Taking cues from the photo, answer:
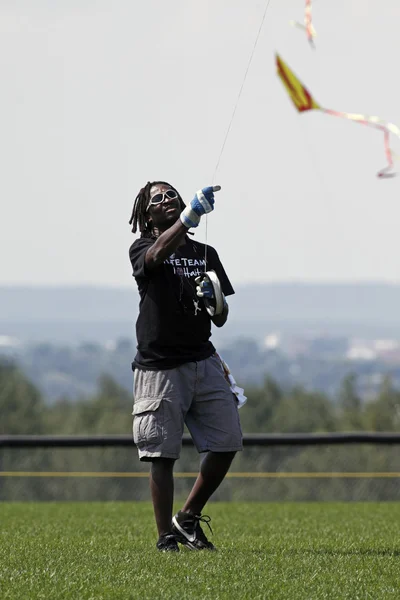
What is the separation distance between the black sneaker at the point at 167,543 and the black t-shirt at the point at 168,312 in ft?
2.93

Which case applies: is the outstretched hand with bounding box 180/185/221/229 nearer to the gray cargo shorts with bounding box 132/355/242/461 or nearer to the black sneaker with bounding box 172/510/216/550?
the gray cargo shorts with bounding box 132/355/242/461

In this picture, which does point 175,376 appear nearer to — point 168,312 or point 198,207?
point 168,312

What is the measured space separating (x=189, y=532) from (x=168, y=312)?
1.20 meters

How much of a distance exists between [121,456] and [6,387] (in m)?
74.8

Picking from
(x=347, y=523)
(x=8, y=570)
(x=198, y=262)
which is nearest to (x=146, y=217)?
(x=198, y=262)

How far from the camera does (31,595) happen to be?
5.43m

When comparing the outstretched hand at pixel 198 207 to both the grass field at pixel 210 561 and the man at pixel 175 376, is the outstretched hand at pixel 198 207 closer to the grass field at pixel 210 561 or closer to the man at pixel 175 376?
the man at pixel 175 376

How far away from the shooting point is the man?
6992 mm

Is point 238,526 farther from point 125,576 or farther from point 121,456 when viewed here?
point 121,456

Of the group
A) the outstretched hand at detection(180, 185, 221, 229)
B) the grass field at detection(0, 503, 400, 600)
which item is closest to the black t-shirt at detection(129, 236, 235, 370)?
the outstretched hand at detection(180, 185, 221, 229)

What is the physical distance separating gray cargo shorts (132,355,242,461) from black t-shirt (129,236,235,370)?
7 centimetres

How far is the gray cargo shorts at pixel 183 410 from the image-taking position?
275 inches

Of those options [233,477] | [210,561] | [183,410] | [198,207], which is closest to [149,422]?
[183,410]

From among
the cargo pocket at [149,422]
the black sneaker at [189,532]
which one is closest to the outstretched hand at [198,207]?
the cargo pocket at [149,422]
